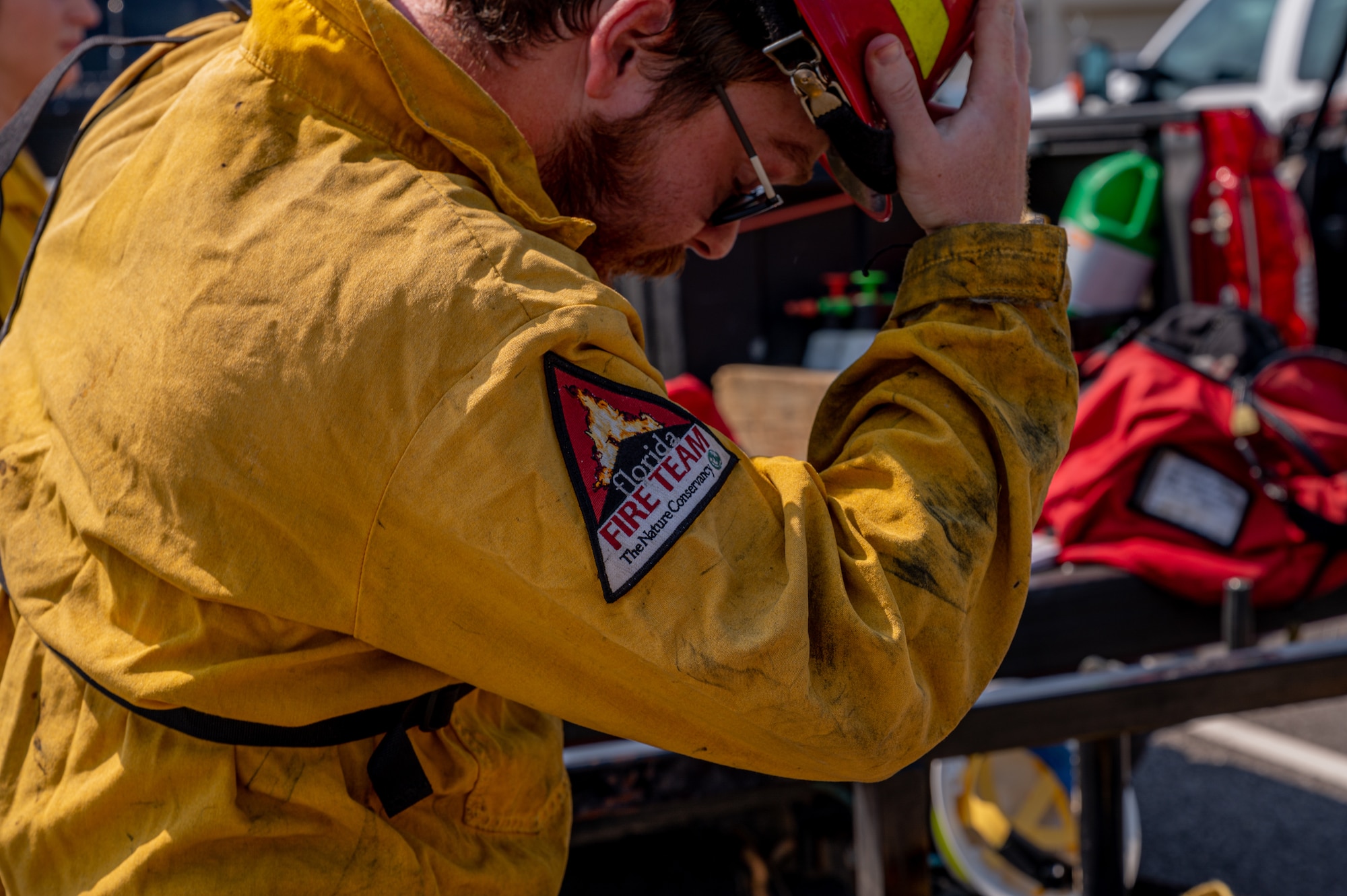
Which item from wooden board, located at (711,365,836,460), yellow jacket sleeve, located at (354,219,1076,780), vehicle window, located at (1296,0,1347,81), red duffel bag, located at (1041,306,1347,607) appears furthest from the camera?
vehicle window, located at (1296,0,1347,81)

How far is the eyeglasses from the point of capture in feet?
3.97

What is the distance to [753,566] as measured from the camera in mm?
961

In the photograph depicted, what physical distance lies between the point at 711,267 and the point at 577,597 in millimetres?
2808

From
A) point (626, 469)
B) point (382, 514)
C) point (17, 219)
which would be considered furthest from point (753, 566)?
point (17, 219)

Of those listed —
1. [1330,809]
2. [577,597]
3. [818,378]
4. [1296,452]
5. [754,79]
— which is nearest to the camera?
[577,597]

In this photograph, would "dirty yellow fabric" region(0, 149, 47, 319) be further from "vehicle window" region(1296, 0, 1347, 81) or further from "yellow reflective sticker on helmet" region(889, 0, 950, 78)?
"vehicle window" region(1296, 0, 1347, 81)

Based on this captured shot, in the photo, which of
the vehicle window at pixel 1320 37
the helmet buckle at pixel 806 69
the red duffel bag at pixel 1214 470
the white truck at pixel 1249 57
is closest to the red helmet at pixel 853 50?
the helmet buckle at pixel 806 69

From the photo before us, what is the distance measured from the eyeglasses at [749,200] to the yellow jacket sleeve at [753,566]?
229 millimetres

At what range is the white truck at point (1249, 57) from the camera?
6812 millimetres

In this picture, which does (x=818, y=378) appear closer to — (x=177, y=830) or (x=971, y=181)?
(x=971, y=181)

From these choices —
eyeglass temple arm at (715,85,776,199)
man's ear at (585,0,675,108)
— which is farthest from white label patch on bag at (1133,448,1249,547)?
man's ear at (585,0,675,108)

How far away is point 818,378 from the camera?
313 centimetres

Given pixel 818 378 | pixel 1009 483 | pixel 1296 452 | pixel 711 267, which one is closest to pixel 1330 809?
pixel 1296 452

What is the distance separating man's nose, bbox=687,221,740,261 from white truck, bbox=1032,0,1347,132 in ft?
18.9
